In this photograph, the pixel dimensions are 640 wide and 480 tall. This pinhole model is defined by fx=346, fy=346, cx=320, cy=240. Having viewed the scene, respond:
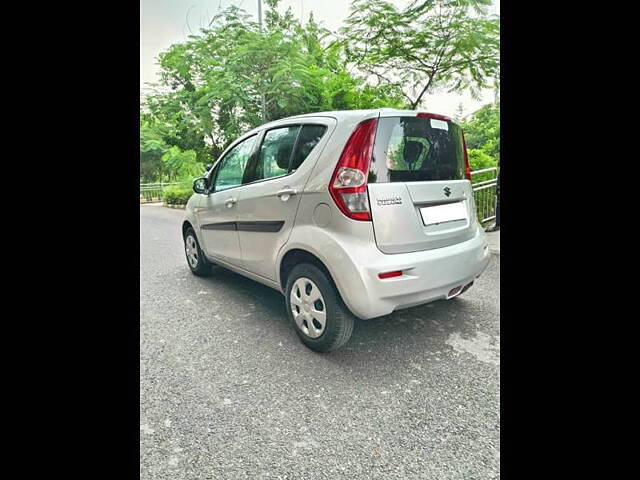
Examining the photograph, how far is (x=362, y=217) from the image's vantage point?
64.9 inches

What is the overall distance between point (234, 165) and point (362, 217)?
138cm

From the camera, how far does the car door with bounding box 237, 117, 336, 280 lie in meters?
1.91

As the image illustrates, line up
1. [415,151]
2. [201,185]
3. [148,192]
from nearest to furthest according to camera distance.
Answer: [415,151] → [148,192] → [201,185]

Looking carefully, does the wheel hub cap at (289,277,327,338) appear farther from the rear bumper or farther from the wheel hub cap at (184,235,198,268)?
the wheel hub cap at (184,235,198,268)

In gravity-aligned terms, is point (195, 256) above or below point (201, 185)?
below

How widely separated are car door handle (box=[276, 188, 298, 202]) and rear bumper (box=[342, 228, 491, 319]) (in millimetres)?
536

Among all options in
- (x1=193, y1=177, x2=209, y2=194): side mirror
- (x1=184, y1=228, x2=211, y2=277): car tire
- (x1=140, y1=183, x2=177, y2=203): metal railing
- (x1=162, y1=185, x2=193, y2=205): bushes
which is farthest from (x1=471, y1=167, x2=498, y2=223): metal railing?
(x1=162, y1=185, x2=193, y2=205): bushes

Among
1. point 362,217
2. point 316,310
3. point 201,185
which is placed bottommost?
point 316,310

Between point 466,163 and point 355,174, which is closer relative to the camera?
point 355,174

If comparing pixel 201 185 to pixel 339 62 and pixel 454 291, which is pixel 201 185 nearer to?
pixel 339 62

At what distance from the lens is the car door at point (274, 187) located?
6.27ft

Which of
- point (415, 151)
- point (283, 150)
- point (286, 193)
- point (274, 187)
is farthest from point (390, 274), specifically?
point (283, 150)
